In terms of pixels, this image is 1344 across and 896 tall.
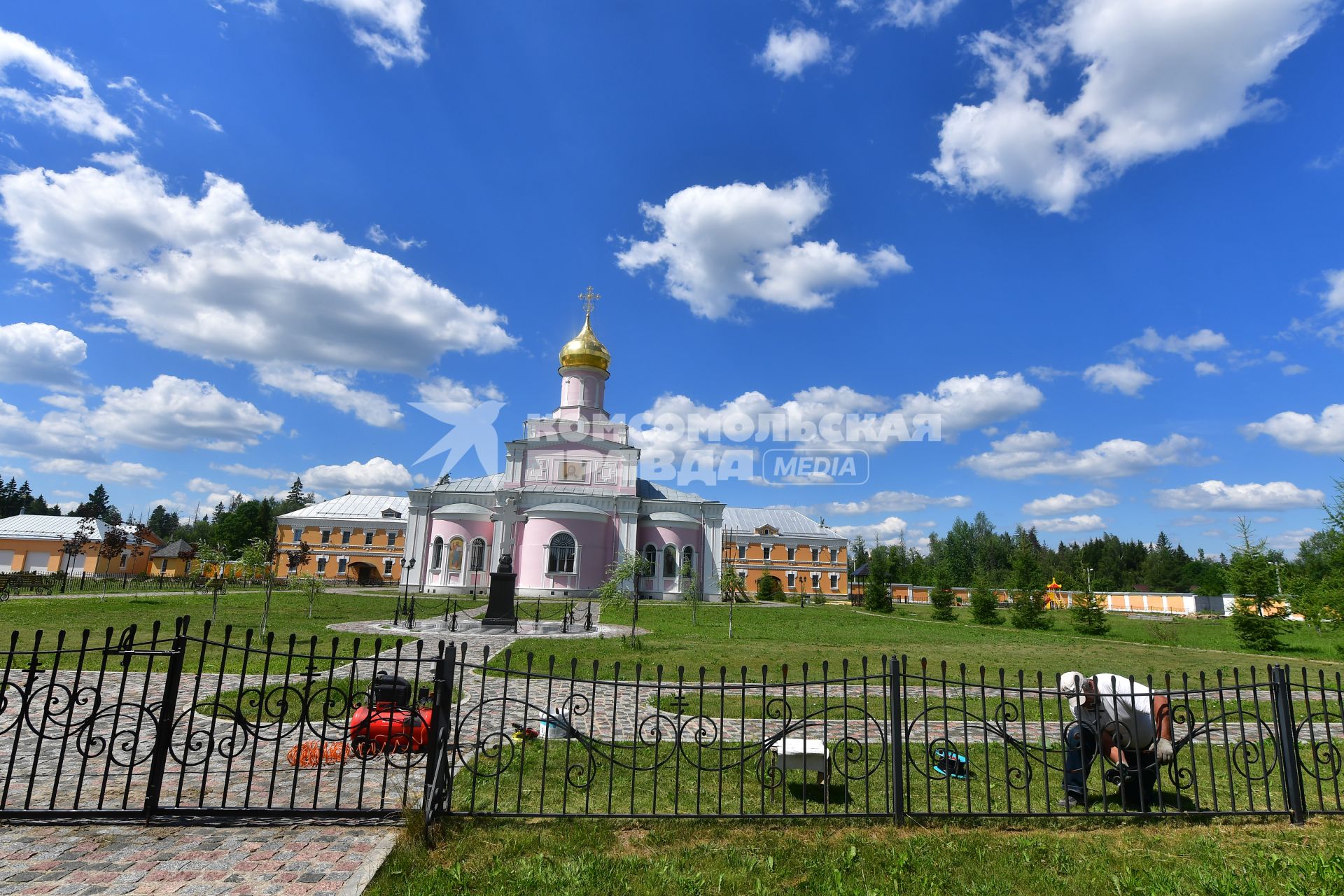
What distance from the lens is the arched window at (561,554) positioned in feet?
118

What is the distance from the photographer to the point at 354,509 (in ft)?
175

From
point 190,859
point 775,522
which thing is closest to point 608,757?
point 190,859

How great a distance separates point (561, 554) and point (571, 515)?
2.07m

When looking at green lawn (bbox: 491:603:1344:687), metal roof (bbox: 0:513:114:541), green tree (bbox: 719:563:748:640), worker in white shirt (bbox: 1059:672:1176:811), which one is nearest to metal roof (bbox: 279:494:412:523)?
metal roof (bbox: 0:513:114:541)

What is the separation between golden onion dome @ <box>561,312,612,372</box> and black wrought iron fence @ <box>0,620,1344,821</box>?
3448 centimetres

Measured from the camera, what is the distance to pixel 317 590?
21156 mm

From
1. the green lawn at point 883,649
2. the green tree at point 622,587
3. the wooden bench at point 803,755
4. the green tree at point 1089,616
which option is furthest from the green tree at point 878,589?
the wooden bench at point 803,755

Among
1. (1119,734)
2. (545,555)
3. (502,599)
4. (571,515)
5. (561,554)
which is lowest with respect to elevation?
(502,599)

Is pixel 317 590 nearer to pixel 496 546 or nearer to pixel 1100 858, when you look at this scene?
pixel 496 546

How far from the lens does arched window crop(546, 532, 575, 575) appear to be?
3594 cm

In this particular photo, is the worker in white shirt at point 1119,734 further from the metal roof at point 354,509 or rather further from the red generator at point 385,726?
the metal roof at point 354,509

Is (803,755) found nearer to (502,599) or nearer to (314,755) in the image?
(314,755)

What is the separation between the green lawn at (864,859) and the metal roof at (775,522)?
50733 mm

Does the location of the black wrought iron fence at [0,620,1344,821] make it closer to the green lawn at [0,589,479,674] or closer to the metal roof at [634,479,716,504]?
the green lawn at [0,589,479,674]
